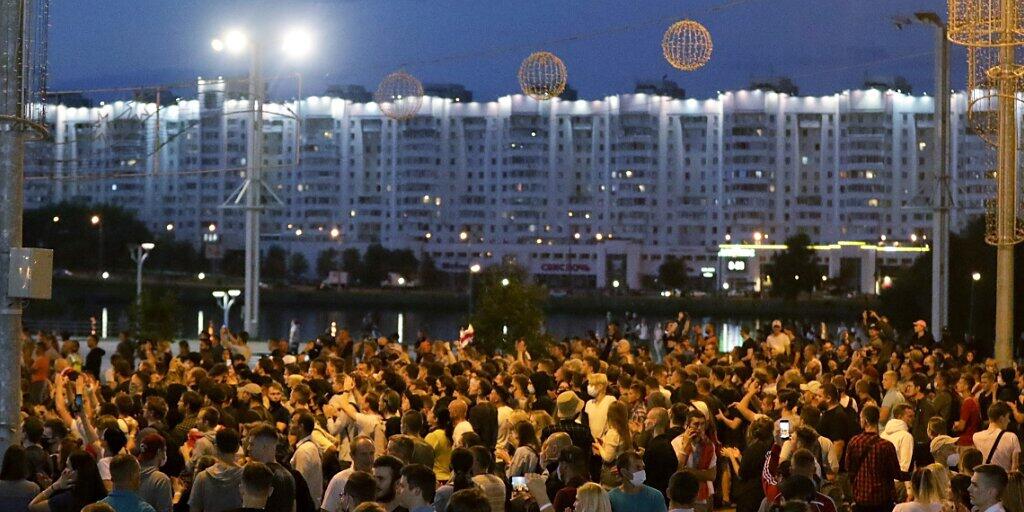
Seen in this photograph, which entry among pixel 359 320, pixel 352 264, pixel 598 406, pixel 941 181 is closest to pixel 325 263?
pixel 352 264

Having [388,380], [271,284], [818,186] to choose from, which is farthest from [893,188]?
[388,380]

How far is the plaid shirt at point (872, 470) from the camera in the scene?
8586 millimetres

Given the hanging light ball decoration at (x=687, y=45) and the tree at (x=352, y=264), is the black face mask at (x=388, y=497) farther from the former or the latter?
the tree at (x=352, y=264)

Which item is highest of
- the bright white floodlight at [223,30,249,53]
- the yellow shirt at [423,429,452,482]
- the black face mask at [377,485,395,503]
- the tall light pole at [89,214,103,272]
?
the bright white floodlight at [223,30,249,53]

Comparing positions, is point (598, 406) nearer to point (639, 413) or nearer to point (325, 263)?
point (639, 413)

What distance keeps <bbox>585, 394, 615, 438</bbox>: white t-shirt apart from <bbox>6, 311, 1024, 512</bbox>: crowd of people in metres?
0.02

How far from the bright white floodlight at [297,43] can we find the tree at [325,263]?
102287 millimetres

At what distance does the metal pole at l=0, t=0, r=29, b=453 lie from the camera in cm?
853

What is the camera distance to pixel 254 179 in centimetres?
2439

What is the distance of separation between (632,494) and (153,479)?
2484 mm

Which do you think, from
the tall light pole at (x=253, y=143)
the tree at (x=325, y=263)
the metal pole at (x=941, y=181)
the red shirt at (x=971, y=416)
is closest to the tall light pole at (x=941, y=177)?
the metal pole at (x=941, y=181)

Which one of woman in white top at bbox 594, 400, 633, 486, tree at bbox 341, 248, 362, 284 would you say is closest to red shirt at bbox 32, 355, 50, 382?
woman in white top at bbox 594, 400, 633, 486

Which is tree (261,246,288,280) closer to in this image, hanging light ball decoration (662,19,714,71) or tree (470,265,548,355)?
tree (470,265,548,355)

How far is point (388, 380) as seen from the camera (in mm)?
11867
